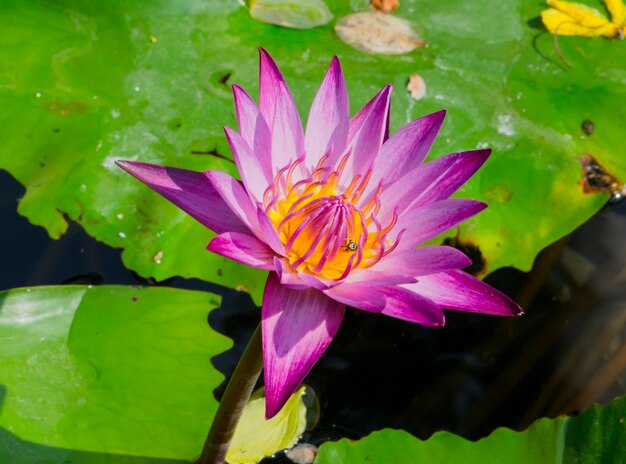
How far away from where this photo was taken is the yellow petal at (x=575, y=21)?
2863 mm

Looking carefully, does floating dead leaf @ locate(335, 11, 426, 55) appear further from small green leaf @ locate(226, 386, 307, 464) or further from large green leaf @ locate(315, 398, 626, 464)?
large green leaf @ locate(315, 398, 626, 464)

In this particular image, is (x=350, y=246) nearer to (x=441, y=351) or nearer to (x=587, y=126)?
(x=441, y=351)

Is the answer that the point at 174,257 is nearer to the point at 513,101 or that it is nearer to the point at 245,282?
the point at 245,282

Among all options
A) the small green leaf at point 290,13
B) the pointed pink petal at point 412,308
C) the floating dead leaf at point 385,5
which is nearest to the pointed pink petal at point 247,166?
the pointed pink petal at point 412,308

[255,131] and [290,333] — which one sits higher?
[255,131]

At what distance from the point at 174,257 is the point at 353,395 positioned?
2.54 feet

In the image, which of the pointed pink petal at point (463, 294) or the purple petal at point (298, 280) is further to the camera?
the pointed pink petal at point (463, 294)

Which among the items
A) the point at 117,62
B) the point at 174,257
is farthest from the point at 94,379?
the point at 117,62

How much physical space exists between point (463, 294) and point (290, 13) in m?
1.59

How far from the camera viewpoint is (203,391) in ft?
6.95

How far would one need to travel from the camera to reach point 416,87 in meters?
2.62

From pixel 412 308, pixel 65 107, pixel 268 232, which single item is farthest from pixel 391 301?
pixel 65 107

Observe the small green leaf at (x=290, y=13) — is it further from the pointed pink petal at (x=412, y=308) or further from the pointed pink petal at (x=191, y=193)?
the pointed pink petal at (x=412, y=308)

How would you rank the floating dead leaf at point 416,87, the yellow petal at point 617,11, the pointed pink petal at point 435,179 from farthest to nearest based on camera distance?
1. the yellow petal at point 617,11
2. the floating dead leaf at point 416,87
3. the pointed pink petal at point 435,179
